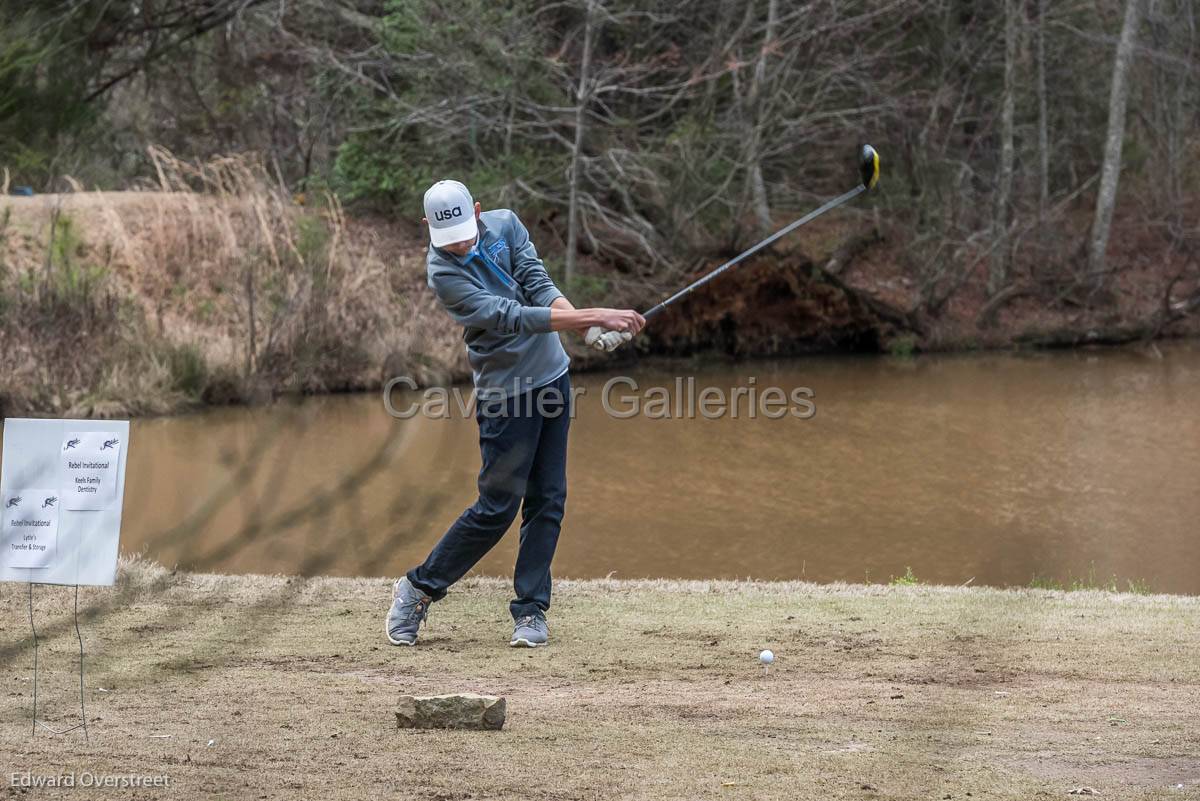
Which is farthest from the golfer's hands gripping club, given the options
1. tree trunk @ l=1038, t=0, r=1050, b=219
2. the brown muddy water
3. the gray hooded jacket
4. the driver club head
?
tree trunk @ l=1038, t=0, r=1050, b=219

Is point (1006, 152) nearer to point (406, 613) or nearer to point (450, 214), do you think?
point (450, 214)

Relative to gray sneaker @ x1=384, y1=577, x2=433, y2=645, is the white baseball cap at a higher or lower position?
higher

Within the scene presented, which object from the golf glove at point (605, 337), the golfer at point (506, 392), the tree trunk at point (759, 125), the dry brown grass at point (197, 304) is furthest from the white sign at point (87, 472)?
the tree trunk at point (759, 125)

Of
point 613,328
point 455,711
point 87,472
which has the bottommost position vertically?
point 455,711

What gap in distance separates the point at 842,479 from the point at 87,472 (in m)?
10.7

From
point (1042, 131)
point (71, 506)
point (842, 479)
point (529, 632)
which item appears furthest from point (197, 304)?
point (1042, 131)

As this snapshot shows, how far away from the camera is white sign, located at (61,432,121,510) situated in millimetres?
4027

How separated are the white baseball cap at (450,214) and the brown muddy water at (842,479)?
94 centimetres

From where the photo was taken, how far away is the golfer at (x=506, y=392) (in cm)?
591

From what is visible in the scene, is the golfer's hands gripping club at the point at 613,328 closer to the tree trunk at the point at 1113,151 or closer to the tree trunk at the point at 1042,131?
the tree trunk at the point at 1113,151

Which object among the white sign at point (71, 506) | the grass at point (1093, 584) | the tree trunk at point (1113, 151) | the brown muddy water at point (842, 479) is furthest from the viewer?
the tree trunk at point (1113, 151)

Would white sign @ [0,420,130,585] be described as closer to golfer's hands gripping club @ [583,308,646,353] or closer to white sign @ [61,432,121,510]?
white sign @ [61,432,121,510]

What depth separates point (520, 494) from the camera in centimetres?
607

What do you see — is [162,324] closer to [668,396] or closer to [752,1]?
[668,396]
